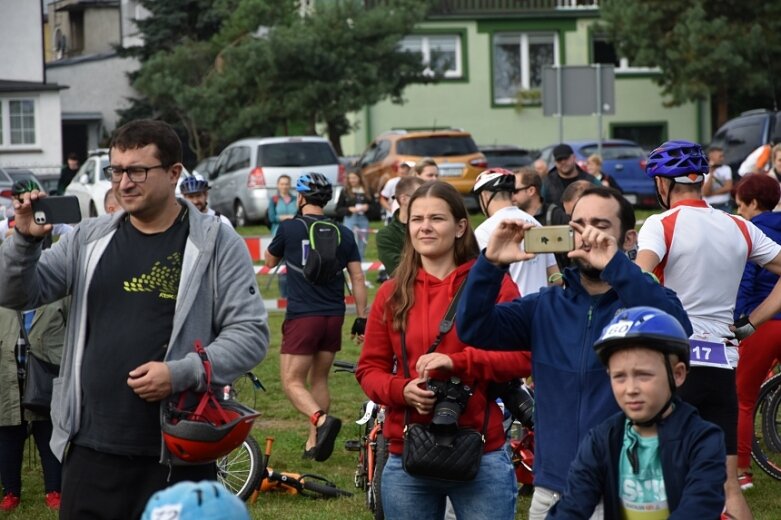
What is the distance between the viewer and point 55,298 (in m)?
5.19

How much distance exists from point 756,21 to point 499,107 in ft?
32.7

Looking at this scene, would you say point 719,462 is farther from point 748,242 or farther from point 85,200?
point 85,200

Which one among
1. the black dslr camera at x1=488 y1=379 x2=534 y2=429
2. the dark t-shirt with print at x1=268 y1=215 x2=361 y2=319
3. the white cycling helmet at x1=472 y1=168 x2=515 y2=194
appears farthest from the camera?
the dark t-shirt with print at x1=268 y1=215 x2=361 y2=319

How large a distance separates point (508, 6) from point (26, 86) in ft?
58.8

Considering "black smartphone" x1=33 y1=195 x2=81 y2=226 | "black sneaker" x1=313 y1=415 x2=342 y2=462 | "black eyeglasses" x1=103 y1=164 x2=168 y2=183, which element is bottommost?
"black sneaker" x1=313 y1=415 x2=342 y2=462

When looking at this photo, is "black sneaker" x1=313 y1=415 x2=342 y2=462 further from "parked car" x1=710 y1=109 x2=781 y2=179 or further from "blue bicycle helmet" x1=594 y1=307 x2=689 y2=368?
"parked car" x1=710 y1=109 x2=781 y2=179

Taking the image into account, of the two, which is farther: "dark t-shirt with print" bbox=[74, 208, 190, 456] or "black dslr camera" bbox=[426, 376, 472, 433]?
"black dslr camera" bbox=[426, 376, 472, 433]

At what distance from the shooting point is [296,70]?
38.6 m

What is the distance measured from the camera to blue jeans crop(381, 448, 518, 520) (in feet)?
17.4

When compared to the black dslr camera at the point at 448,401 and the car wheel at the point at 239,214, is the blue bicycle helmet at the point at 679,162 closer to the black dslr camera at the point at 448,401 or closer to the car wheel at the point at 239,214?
the black dslr camera at the point at 448,401

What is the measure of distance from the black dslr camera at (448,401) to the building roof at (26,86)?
49.2 metres

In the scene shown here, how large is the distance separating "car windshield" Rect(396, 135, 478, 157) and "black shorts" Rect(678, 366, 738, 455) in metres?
24.9

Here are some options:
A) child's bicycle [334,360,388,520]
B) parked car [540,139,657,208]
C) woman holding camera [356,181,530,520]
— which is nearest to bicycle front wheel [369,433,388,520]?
child's bicycle [334,360,388,520]

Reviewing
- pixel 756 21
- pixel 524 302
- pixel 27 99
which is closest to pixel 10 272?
pixel 524 302
